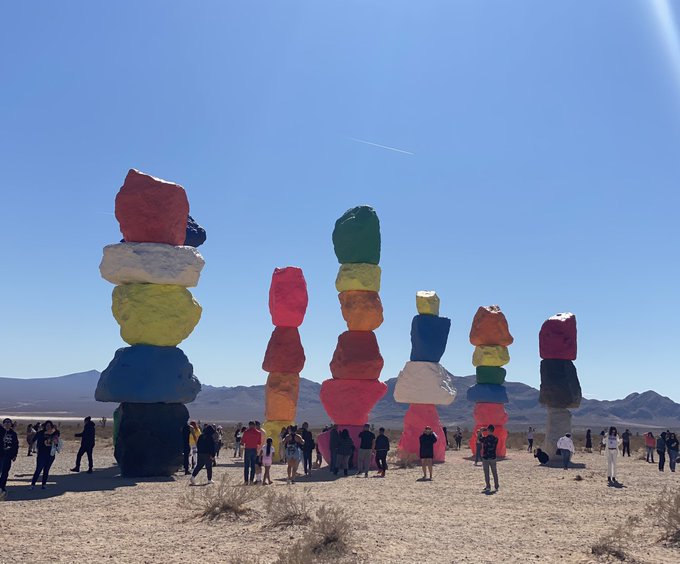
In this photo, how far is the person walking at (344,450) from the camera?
17453 mm

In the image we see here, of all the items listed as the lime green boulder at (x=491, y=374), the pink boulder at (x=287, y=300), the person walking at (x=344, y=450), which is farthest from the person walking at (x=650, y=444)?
the pink boulder at (x=287, y=300)

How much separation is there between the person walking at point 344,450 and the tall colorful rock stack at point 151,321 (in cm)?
413

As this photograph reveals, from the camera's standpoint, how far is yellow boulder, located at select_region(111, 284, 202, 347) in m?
15.3

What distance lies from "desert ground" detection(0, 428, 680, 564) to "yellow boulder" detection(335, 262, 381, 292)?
663cm

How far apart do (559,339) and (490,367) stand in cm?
373

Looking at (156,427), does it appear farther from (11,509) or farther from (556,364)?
(556,364)

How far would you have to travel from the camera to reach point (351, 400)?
63.3 ft

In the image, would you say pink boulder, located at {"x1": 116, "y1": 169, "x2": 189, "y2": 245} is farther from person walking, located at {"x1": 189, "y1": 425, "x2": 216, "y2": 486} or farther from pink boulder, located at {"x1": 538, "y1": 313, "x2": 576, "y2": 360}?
pink boulder, located at {"x1": 538, "y1": 313, "x2": 576, "y2": 360}

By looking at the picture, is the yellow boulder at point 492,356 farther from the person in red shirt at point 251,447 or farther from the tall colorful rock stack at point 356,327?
the person in red shirt at point 251,447

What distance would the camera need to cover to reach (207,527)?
904 cm

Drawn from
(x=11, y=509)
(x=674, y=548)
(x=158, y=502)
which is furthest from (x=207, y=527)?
(x=674, y=548)

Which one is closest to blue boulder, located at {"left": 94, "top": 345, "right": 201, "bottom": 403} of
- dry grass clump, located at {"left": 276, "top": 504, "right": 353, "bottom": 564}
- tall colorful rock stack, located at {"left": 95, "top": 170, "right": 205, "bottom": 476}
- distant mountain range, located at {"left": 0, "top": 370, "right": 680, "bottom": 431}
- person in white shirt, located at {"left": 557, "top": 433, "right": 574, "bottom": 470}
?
tall colorful rock stack, located at {"left": 95, "top": 170, "right": 205, "bottom": 476}

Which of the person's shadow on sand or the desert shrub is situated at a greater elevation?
the desert shrub

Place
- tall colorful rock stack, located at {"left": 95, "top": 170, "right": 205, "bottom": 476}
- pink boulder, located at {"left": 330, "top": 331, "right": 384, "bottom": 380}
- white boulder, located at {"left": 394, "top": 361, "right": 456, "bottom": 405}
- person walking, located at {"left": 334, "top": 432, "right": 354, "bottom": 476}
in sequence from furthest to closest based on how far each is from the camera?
white boulder, located at {"left": 394, "top": 361, "right": 456, "bottom": 405} → pink boulder, located at {"left": 330, "top": 331, "right": 384, "bottom": 380} → person walking, located at {"left": 334, "top": 432, "right": 354, "bottom": 476} → tall colorful rock stack, located at {"left": 95, "top": 170, "right": 205, "bottom": 476}
